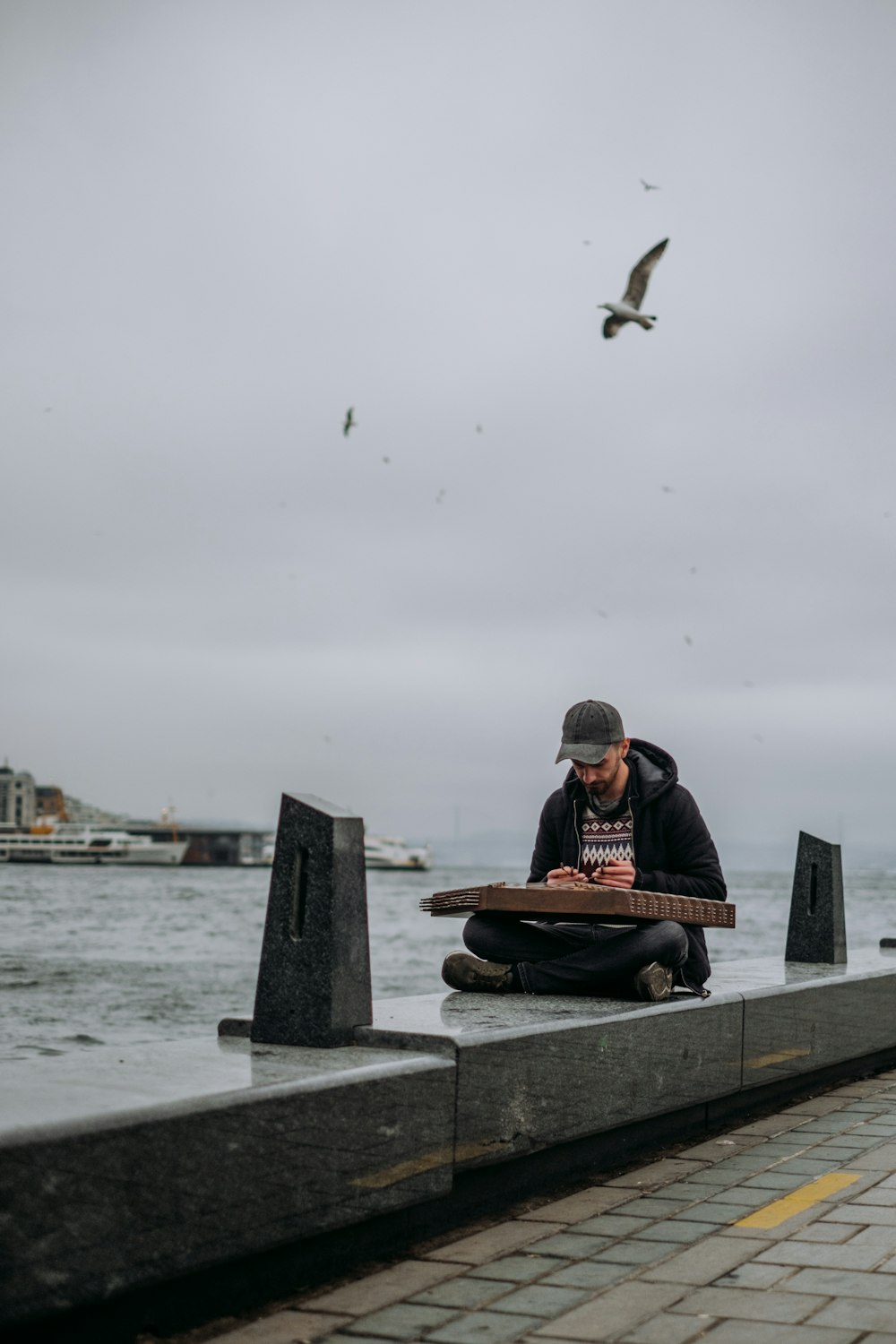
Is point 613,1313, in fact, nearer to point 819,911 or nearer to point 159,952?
point 819,911

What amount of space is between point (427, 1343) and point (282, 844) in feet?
4.53

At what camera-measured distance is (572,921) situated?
5914mm

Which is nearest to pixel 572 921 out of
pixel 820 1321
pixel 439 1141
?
pixel 439 1141

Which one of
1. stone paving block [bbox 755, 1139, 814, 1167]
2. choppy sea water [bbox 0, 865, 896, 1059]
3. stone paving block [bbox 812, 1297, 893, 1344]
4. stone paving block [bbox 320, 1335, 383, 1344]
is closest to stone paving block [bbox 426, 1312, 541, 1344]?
stone paving block [bbox 320, 1335, 383, 1344]

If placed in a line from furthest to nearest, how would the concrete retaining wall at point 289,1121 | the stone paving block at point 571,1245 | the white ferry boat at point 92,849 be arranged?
1. the white ferry boat at point 92,849
2. the stone paving block at point 571,1245
3. the concrete retaining wall at point 289,1121

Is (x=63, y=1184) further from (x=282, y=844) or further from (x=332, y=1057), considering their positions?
(x=282, y=844)

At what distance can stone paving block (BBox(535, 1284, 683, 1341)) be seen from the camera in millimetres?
3285

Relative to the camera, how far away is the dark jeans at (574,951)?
5582mm

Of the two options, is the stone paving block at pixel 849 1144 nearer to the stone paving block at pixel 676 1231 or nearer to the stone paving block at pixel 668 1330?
the stone paving block at pixel 676 1231

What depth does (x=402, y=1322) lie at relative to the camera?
3.36 m

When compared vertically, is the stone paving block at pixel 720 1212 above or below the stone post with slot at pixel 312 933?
below

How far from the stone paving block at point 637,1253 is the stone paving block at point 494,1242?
225mm

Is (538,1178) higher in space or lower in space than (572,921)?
lower

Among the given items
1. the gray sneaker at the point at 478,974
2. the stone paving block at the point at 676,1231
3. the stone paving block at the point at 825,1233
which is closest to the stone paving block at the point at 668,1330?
the stone paving block at the point at 676,1231
